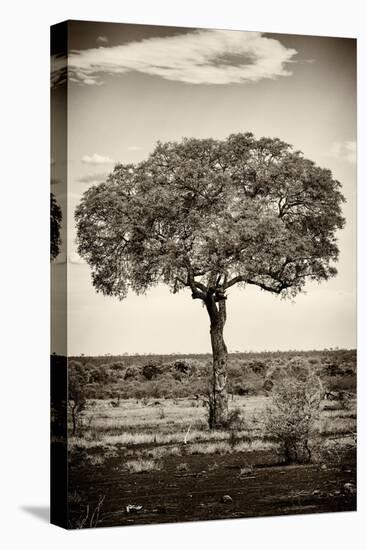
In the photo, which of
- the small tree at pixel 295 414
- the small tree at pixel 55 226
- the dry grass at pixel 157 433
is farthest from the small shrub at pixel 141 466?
the small tree at pixel 55 226

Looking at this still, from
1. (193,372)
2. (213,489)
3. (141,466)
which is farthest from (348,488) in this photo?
(141,466)

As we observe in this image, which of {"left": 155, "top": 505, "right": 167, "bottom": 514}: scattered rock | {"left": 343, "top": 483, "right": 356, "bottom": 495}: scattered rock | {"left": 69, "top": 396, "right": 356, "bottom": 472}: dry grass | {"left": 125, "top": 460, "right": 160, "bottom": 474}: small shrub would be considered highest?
{"left": 69, "top": 396, "right": 356, "bottom": 472}: dry grass

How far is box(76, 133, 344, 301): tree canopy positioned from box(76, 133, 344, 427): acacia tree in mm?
13

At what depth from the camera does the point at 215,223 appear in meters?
19.9

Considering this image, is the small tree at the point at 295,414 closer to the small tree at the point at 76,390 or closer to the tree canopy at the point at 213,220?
the tree canopy at the point at 213,220

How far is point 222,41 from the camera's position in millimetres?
20047

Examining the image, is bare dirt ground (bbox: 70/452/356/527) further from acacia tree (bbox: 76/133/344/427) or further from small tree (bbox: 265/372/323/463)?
acacia tree (bbox: 76/133/344/427)

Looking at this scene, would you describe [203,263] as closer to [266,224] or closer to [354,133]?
[266,224]

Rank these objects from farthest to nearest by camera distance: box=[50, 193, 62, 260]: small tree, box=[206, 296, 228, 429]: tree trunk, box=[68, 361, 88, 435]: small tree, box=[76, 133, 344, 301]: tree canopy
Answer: box=[206, 296, 228, 429]: tree trunk, box=[76, 133, 344, 301]: tree canopy, box=[50, 193, 62, 260]: small tree, box=[68, 361, 88, 435]: small tree

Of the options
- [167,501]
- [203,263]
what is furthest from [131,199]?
[167,501]

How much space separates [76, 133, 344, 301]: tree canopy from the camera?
19.4 m

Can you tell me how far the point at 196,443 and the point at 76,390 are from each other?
1869mm

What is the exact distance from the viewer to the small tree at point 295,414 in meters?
20.2

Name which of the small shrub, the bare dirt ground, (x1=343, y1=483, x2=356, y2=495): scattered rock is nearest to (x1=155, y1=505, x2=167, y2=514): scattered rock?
the bare dirt ground
